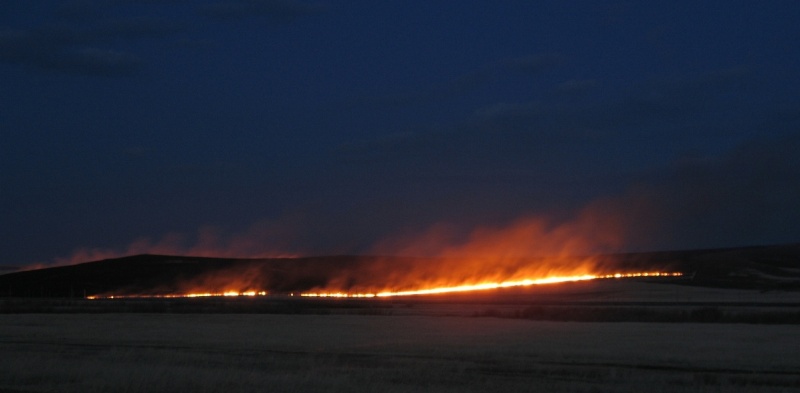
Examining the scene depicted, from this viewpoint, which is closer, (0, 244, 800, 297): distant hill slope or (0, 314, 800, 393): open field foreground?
(0, 314, 800, 393): open field foreground

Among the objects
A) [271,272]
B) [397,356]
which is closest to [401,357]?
[397,356]

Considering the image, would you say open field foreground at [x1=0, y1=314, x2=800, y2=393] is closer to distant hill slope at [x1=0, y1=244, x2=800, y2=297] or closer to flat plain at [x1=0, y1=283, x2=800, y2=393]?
flat plain at [x1=0, y1=283, x2=800, y2=393]

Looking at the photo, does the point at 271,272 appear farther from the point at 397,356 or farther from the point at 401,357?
the point at 401,357

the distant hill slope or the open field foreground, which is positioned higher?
the distant hill slope

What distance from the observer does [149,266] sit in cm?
12756

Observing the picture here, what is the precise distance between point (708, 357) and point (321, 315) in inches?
1174

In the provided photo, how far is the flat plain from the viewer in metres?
21.0

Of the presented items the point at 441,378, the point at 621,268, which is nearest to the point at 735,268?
the point at 621,268

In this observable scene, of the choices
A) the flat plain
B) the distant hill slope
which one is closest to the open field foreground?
the flat plain

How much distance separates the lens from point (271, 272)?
12825cm

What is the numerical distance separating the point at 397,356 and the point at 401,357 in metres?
0.35

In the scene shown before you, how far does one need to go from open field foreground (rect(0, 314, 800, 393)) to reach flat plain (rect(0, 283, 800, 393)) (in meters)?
0.05

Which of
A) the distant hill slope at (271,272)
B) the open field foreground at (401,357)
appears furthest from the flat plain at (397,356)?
the distant hill slope at (271,272)

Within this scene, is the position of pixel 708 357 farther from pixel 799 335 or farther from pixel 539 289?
pixel 539 289
